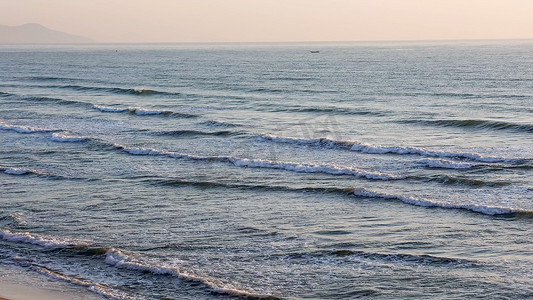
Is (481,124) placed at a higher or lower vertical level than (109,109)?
higher

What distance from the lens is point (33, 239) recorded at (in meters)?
14.7

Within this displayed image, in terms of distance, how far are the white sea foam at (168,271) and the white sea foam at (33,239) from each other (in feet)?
4.59

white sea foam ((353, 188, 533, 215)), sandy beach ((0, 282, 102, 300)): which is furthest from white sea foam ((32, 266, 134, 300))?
white sea foam ((353, 188, 533, 215))

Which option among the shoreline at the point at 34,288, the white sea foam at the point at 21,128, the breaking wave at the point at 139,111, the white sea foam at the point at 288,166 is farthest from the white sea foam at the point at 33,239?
the breaking wave at the point at 139,111

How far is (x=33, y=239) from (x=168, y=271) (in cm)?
385

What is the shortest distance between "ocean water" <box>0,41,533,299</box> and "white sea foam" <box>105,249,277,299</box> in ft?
0.13

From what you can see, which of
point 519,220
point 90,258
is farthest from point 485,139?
point 90,258

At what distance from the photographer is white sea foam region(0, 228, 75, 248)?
1439 cm

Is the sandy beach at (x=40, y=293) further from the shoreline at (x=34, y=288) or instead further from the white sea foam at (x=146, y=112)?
the white sea foam at (x=146, y=112)

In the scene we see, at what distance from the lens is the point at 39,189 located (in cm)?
1975

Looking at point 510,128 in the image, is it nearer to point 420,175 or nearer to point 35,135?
point 420,175

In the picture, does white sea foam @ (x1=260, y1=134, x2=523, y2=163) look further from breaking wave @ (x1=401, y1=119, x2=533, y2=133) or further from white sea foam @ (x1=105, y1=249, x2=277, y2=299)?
white sea foam @ (x1=105, y1=249, x2=277, y2=299)

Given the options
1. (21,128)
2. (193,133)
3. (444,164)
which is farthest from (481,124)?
(21,128)

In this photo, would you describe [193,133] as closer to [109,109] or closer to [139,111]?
[139,111]
